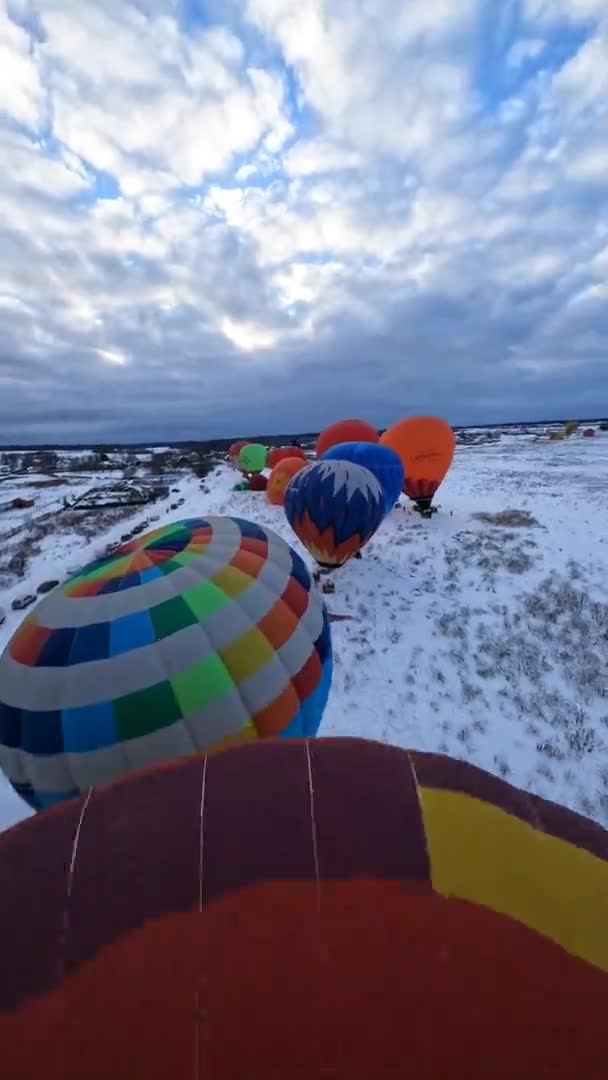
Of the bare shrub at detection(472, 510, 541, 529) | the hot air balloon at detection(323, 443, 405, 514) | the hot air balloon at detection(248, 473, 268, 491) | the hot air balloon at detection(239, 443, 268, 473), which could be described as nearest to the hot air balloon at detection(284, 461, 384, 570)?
the hot air balloon at detection(323, 443, 405, 514)

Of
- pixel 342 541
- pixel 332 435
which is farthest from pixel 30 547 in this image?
pixel 342 541

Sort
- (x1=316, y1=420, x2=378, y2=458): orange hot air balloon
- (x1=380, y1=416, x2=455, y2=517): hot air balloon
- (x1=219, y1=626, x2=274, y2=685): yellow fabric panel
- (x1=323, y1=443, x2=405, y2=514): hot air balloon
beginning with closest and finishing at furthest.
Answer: (x1=219, y1=626, x2=274, y2=685): yellow fabric panel, (x1=323, y1=443, x2=405, y2=514): hot air balloon, (x1=380, y1=416, x2=455, y2=517): hot air balloon, (x1=316, y1=420, x2=378, y2=458): orange hot air balloon

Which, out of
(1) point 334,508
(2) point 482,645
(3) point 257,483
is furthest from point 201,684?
(3) point 257,483

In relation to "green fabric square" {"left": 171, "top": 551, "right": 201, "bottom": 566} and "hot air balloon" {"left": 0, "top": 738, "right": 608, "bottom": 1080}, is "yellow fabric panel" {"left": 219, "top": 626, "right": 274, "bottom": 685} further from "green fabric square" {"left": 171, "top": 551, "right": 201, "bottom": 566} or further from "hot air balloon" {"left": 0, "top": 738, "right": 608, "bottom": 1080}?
"hot air balloon" {"left": 0, "top": 738, "right": 608, "bottom": 1080}

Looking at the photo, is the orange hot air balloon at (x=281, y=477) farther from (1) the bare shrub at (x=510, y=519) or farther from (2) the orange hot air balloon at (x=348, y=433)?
(1) the bare shrub at (x=510, y=519)

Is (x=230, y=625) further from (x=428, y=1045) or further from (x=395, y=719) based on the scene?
(x=395, y=719)

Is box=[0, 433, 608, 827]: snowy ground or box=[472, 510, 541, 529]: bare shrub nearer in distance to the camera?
box=[0, 433, 608, 827]: snowy ground
